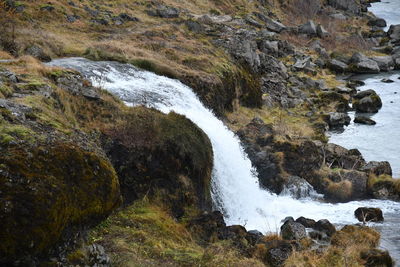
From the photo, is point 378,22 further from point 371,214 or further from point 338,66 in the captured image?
point 371,214

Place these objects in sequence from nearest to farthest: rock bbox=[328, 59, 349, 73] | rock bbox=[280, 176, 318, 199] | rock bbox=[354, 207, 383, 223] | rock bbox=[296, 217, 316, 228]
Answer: rock bbox=[296, 217, 316, 228], rock bbox=[354, 207, 383, 223], rock bbox=[280, 176, 318, 199], rock bbox=[328, 59, 349, 73]

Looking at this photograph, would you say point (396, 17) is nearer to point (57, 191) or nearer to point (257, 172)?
point (257, 172)

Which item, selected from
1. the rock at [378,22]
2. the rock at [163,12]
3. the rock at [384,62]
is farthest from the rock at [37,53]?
the rock at [378,22]

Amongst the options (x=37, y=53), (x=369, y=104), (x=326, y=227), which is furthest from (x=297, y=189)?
(x=369, y=104)

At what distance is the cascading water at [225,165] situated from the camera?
60.4 feet

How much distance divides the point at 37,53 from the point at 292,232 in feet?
48.6

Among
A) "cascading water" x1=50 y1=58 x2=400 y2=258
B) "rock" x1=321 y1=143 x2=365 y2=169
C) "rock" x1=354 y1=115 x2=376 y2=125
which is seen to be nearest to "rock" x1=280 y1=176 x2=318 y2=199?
"cascading water" x1=50 y1=58 x2=400 y2=258

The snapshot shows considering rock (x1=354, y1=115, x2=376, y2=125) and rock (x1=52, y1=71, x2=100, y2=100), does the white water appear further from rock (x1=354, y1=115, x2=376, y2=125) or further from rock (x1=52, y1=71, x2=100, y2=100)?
rock (x1=354, y1=115, x2=376, y2=125)

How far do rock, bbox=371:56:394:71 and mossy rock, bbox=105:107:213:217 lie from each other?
38.4 meters

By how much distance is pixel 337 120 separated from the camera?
32.9 meters

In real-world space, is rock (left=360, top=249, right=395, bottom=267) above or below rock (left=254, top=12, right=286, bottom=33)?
below

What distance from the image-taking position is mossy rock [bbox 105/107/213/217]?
14.3 meters

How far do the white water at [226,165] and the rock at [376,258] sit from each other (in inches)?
164

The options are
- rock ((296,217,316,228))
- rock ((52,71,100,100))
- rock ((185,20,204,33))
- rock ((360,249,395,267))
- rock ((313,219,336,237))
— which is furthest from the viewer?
rock ((185,20,204,33))
